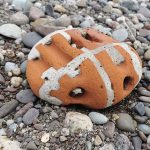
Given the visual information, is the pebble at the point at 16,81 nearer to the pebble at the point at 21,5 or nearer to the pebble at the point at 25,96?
the pebble at the point at 25,96

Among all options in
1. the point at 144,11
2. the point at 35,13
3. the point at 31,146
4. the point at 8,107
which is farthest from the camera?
the point at 144,11

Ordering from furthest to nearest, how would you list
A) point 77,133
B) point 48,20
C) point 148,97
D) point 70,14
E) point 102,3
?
point 102,3 → point 70,14 → point 48,20 → point 148,97 → point 77,133

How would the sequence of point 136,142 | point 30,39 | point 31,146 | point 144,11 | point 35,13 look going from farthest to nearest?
1. point 144,11
2. point 35,13
3. point 30,39
4. point 136,142
5. point 31,146

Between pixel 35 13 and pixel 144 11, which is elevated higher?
pixel 35 13

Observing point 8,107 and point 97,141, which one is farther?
point 8,107

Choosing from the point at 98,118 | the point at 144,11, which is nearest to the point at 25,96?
the point at 98,118

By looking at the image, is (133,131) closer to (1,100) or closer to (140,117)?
(140,117)

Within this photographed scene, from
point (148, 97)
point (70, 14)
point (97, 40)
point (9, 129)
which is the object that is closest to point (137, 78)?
point (148, 97)

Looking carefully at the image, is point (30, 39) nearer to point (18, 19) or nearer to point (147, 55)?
point (18, 19)
